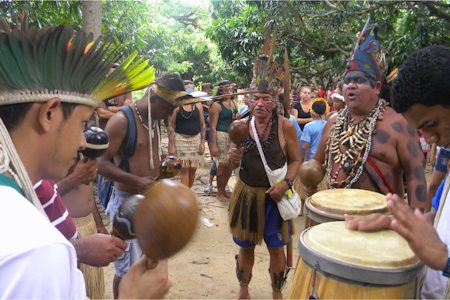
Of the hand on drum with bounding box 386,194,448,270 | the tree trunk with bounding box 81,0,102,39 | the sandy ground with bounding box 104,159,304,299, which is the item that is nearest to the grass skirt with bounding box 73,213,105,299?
the sandy ground with bounding box 104,159,304,299

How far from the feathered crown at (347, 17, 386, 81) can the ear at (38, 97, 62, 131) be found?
2413mm

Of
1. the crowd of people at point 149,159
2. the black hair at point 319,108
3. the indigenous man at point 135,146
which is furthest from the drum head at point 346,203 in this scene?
the black hair at point 319,108

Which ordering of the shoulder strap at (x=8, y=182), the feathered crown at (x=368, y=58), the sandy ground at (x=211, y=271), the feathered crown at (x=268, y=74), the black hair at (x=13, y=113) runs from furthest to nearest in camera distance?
the sandy ground at (x=211, y=271) → the feathered crown at (x=268, y=74) → the feathered crown at (x=368, y=58) → the black hair at (x=13, y=113) → the shoulder strap at (x=8, y=182)

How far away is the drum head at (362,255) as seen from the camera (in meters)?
1.43

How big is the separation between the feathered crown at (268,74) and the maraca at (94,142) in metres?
1.69

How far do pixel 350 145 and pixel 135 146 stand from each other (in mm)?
1752

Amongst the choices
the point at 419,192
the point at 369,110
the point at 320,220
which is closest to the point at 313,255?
the point at 320,220

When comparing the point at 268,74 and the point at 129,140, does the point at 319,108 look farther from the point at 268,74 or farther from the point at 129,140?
the point at 129,140

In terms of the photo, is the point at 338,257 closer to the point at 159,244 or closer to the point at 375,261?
the point at 375,261

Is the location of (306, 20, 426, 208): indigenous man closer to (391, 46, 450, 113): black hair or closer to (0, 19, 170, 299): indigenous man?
(391, 46, 450, 113): black hair

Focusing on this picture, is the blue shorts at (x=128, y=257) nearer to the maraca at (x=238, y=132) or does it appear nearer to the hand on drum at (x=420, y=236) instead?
the maraca at (x=238, y=132)

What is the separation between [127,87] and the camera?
1.70 metres

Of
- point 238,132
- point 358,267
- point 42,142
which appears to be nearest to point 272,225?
point 238,132

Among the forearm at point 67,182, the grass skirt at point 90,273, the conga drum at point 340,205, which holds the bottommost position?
the grass skirt at point 90,273
